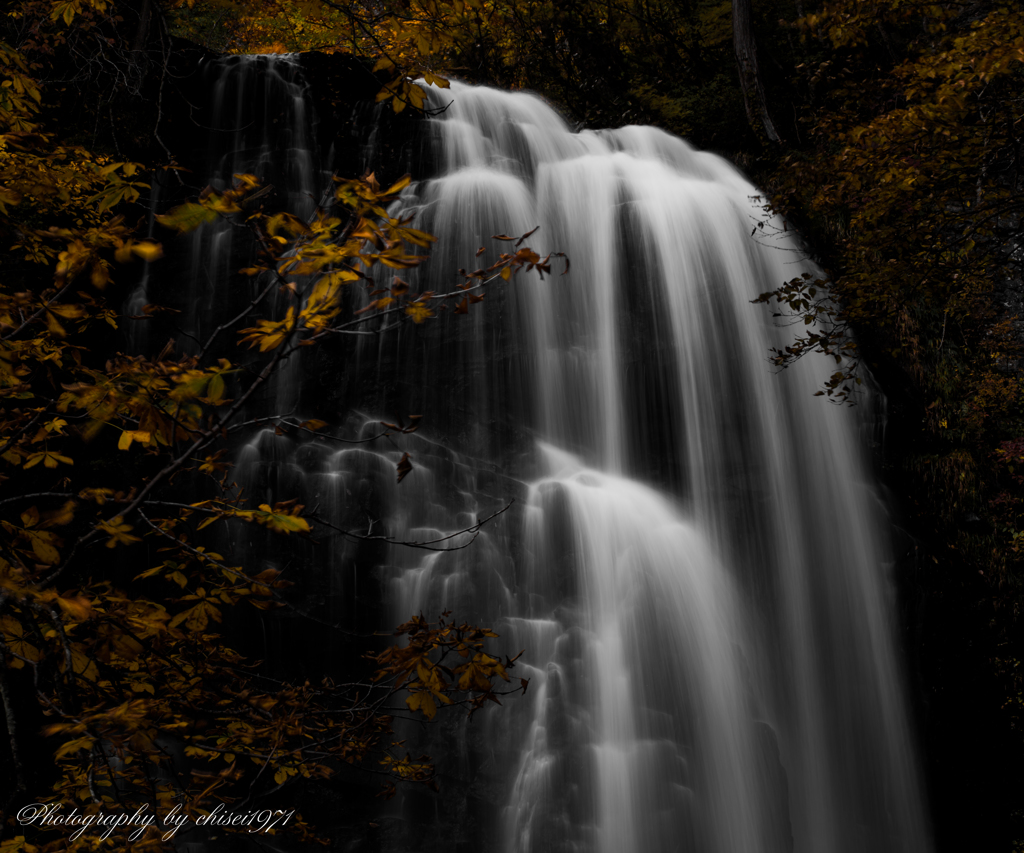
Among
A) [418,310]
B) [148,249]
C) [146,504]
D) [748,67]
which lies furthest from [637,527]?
[748,67]

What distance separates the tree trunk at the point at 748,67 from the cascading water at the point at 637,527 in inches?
153

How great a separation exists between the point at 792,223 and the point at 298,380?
25.3 ft

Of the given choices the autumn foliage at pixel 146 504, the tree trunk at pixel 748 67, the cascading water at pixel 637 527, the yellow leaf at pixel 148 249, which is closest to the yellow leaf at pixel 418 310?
the autumn foliage at pixel 146 504

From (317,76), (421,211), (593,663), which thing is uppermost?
(317,76)

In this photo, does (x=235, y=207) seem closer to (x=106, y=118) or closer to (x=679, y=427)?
(x=679, y=427)

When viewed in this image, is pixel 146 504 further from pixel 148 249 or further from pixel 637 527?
pixel 637 527

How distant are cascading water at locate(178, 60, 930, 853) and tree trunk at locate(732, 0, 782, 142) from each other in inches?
153

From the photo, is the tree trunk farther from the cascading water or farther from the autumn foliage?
the autumn foliage

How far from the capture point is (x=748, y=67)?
512 inches

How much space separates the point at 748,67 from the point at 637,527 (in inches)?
410

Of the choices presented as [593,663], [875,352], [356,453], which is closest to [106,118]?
[356,453]

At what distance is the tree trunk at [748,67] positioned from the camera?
12805 mm

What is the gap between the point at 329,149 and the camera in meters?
9.83

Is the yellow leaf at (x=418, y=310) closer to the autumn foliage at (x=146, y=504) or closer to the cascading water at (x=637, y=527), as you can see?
the autumn foliage at (x=146, y=504)
